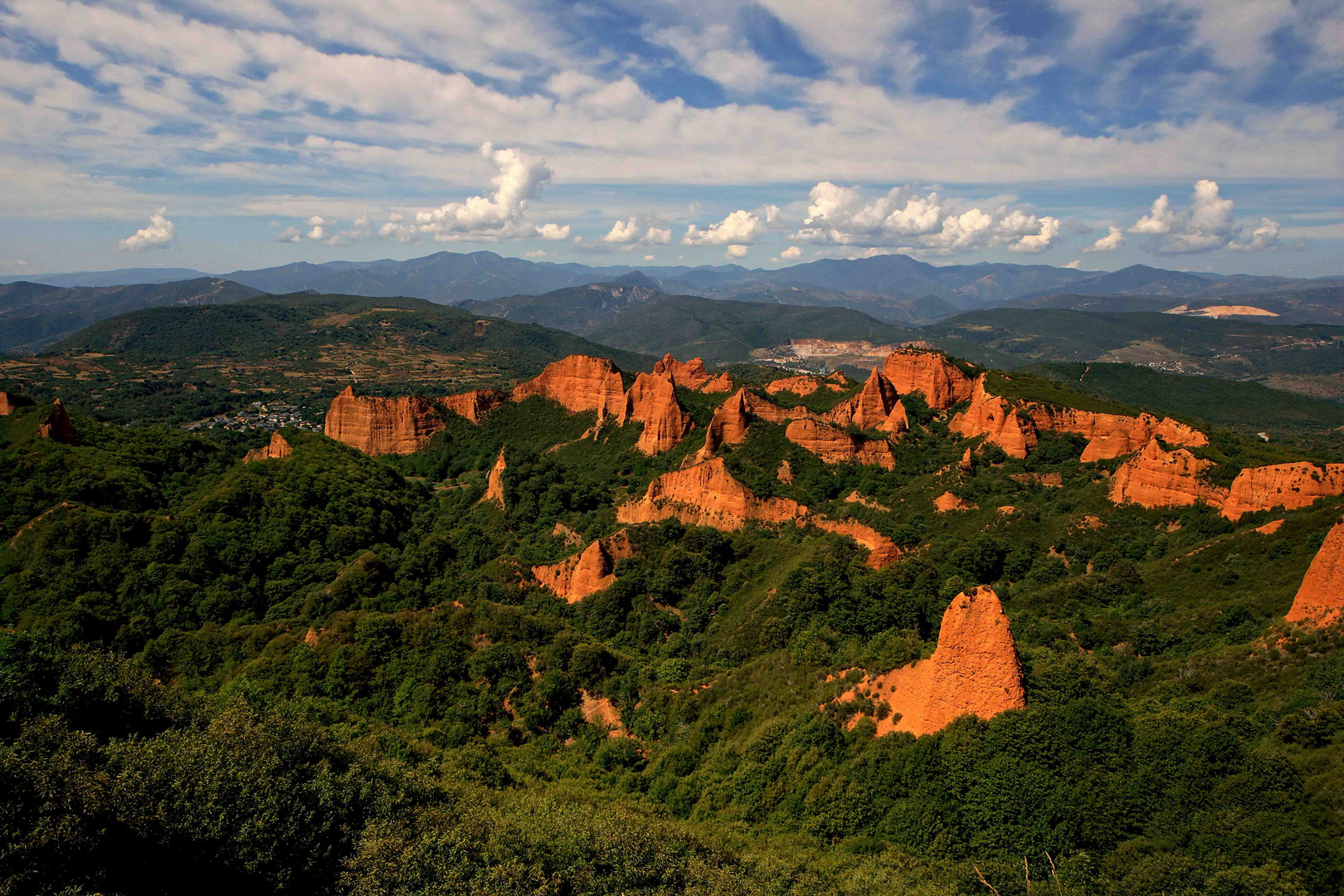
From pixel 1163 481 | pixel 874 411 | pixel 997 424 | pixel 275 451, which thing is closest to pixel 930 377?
pixel 874 411

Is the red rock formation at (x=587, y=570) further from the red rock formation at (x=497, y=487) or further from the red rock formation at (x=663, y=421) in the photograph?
the red rock formation at (x=663, y=421)

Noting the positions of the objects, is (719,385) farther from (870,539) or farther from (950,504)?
(870,539)

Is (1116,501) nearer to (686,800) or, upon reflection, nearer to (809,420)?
(809,420)

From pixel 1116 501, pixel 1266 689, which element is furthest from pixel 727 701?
pixel 1116 501

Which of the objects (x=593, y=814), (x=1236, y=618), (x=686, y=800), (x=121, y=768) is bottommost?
(x=686, y=800)

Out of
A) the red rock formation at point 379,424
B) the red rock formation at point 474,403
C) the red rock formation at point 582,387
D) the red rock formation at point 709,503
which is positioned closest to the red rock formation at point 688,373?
the red rock formation at point 582,387
